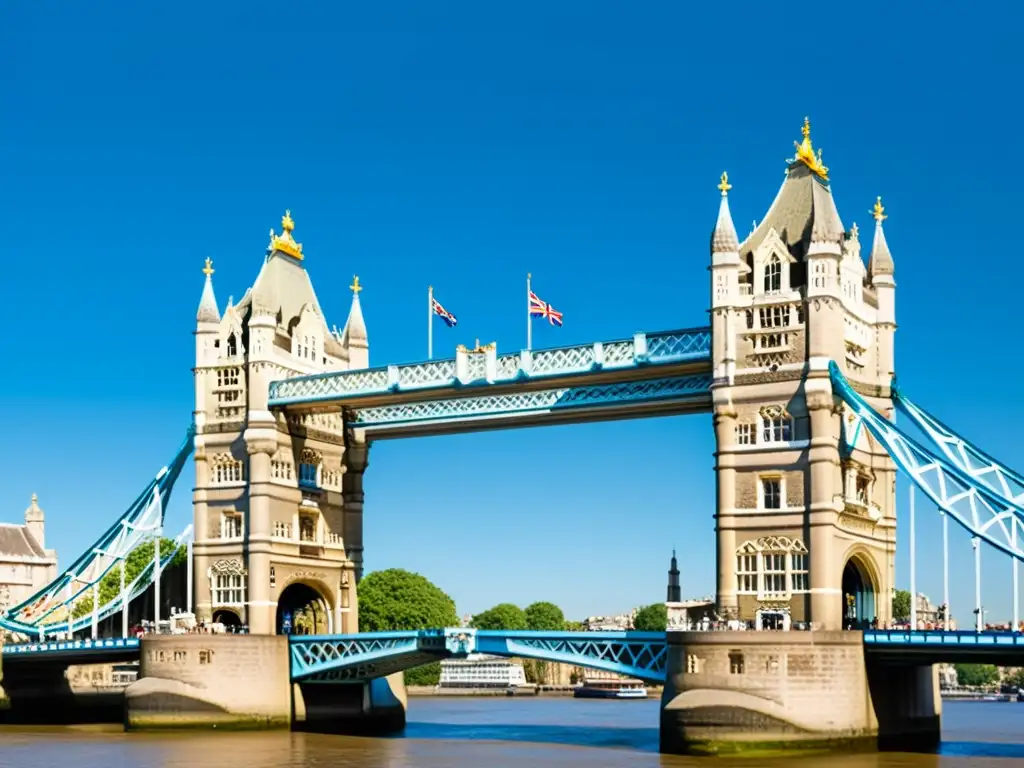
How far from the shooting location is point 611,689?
135125 mm

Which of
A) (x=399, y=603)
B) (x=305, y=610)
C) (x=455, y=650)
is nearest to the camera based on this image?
(x=455, y=650)

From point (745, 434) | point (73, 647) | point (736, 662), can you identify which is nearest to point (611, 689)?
point (73, 647)

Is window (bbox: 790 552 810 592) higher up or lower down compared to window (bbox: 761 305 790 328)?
lower down

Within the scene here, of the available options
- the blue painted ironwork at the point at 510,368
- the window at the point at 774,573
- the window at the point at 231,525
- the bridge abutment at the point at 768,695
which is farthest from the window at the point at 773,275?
the window at the point at 231,525

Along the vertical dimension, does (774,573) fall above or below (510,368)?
below

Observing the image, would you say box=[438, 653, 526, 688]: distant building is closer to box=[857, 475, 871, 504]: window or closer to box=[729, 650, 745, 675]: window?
box=[857, 475, 871, 504]: window

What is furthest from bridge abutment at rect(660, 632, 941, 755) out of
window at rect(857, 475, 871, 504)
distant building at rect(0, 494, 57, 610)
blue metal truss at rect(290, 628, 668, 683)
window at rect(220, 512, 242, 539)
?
distant building at rect(0, 494, 57, 610)

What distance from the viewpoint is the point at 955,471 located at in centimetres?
6022

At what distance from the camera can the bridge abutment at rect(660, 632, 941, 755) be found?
58.3 metres

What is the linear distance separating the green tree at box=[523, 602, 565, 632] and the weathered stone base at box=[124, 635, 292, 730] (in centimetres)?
8118

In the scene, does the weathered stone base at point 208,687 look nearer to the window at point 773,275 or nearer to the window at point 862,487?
the window at point 862,487

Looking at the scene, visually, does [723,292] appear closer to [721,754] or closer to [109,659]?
[721,754]

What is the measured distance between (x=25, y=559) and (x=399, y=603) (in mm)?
38205

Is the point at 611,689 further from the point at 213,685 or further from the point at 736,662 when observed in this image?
the point at 736,662
